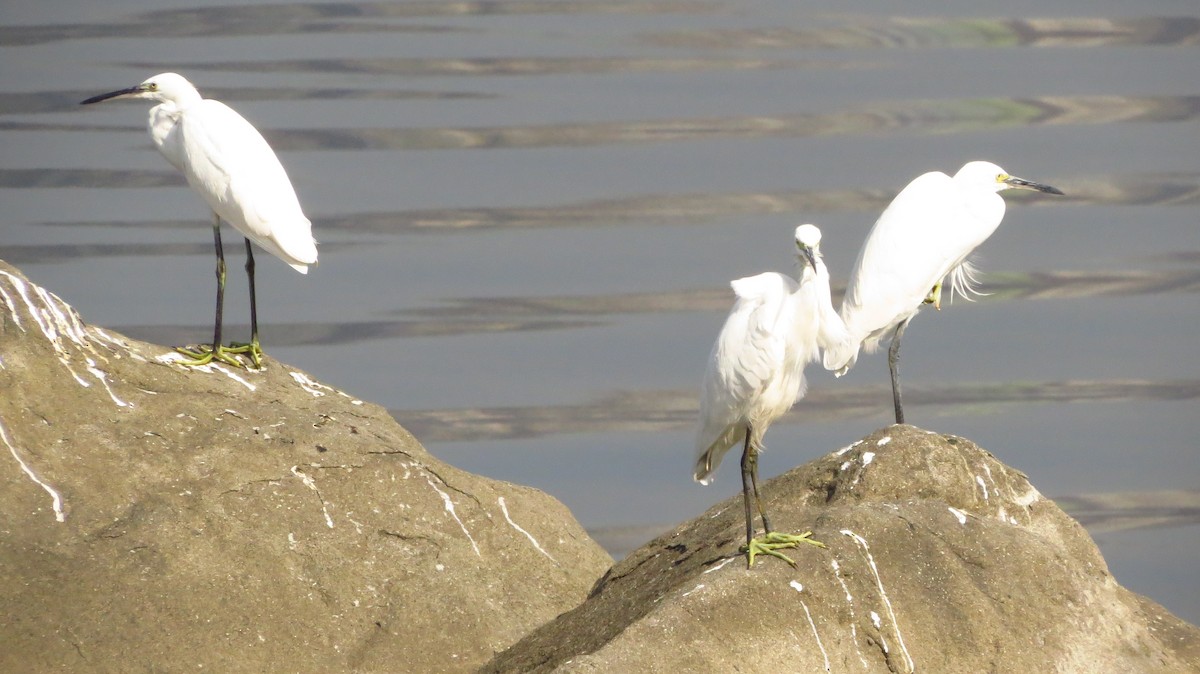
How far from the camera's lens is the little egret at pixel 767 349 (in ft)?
15.4

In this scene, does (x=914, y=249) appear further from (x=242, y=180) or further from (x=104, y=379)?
(x=104, y=379)

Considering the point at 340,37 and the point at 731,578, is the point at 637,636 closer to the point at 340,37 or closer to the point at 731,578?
the point at 731,578

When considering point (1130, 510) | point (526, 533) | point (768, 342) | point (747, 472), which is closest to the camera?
point (768, 342)

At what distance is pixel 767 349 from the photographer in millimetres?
4742

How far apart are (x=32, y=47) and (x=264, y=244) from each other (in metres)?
11.5

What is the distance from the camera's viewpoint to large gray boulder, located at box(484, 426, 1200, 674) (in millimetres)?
4340

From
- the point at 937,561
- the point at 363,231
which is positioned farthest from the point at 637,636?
the point at 363,231

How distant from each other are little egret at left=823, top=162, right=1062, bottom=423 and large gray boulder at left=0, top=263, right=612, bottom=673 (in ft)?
5.15

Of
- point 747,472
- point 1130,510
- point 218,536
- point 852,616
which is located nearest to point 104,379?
point 218,536

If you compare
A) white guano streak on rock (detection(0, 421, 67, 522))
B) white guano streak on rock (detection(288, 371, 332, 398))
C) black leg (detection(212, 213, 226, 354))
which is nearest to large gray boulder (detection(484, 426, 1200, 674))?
white guano streak on rock (detection(0, 421, 67, 522))

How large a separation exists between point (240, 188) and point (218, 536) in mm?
1978

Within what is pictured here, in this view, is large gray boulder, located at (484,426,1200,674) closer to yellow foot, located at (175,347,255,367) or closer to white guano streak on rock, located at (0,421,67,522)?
white guano streak on rock, located at (0,421,67,522)

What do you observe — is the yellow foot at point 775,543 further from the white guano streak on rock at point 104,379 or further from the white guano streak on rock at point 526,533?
the white guano streak on rock at point 104,379

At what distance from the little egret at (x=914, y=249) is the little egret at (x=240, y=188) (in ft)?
7.74
